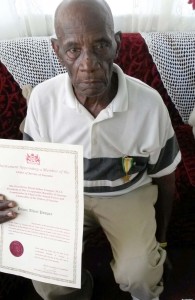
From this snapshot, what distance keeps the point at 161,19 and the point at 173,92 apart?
351 mm

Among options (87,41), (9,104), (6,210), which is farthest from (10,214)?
(9,104)

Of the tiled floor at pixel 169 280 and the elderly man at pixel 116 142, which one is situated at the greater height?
the elderly man at pixel 116 142

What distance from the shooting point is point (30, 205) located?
2.53ft

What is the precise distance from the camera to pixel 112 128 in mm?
845

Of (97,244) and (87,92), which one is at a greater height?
(87,92)

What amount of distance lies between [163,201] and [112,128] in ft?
1.10

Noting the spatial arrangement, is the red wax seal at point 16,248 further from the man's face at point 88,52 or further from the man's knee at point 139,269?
the man's face at point 88,52

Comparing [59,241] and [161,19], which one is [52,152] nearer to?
[59,241]

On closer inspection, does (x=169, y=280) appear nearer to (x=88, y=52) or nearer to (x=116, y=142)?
(x=116, y=142)

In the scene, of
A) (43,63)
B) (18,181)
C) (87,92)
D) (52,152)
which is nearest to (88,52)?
(87,92)

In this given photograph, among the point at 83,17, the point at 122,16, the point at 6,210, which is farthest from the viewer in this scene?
the point at 122,16

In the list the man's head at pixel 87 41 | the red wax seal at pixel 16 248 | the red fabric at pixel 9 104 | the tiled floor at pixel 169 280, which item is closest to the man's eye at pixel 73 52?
the man's head at pixel 87 41

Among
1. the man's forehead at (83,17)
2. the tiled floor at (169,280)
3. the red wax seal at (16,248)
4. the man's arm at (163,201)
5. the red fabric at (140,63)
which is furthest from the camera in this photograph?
the red fabric at (140,63)

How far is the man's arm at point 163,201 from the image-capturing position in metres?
0.97
